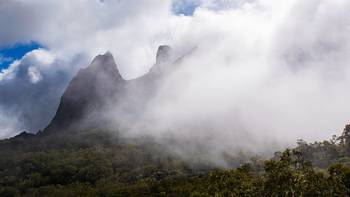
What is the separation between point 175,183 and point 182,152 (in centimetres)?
9039

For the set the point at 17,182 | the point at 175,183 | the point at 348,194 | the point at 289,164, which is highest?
the point at 17,182

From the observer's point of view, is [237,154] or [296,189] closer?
[296,189]

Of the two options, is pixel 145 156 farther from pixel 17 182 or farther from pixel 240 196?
pixel 240 196

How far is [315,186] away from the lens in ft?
187

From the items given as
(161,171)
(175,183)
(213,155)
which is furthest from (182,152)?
(175,183)

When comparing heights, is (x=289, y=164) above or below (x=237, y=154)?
below

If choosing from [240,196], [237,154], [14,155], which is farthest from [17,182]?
[240,196]

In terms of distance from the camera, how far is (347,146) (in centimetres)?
16462

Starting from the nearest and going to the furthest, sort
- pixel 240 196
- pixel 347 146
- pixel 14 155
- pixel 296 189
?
pixel 296 189 < pixel 240 196 < pixel 347 146 < pixel 14 155

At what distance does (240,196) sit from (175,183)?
44691 mm

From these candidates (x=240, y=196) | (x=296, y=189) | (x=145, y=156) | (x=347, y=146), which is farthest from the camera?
(x=145, y=156)

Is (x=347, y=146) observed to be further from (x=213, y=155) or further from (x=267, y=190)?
(x=267, y=190)

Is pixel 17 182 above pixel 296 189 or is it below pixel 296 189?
above

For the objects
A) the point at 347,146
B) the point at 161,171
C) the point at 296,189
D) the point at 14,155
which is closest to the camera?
the point at 296,189
